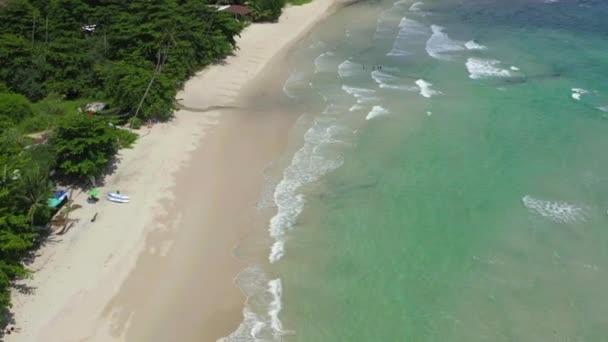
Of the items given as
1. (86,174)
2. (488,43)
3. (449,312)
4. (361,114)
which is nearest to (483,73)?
(488,43)

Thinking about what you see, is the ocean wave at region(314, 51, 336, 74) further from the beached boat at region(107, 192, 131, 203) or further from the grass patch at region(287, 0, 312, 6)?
the beached boat at region(107, 192, 131, 203)

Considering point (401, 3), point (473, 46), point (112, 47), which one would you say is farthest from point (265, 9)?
point (473, 46)

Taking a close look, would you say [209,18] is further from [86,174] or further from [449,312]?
[449,312]

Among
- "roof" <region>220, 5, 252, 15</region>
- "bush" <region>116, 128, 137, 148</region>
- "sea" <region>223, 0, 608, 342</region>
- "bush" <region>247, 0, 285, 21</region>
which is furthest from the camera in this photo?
"bush" <region>247, 0, 285, 21</region>

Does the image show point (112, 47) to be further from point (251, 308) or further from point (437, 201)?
point (251, 308)

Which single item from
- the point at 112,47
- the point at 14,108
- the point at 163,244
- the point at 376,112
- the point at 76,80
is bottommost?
the point at 163,244

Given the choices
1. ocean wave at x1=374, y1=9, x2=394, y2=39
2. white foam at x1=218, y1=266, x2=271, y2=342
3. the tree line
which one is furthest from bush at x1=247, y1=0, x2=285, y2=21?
white foam at x1=218, y1=266, x2=271, y2=342
